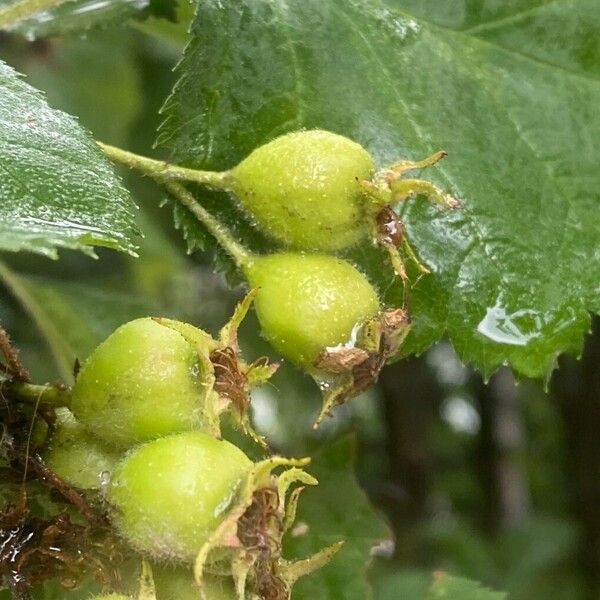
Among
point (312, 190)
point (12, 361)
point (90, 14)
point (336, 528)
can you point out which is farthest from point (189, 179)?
point (336, 528)

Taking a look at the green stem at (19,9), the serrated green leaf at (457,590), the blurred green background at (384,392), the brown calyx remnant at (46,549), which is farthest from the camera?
the blurred green background at (384,392)

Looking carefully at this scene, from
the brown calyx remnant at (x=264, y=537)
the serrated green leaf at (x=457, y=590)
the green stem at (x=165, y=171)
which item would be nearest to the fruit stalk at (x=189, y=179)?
the green stem at (x=165, y=171)

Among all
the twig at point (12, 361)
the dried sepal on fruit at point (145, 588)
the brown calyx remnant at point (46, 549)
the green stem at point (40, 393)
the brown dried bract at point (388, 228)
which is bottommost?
the brown calyx remnant at point (46, 549)

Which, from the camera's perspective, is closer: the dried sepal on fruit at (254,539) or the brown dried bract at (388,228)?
the dried sepal on fruit at (254,539)

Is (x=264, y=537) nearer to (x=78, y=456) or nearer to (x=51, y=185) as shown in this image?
(x=78, y=456)

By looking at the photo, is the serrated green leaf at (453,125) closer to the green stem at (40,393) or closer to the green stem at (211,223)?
the green stem at (211,223)

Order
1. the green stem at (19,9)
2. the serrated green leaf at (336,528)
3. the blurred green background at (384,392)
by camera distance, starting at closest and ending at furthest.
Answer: the green stem at (19,9), the serrated green leaf at (336,528), the blurred green background at (384,392)
